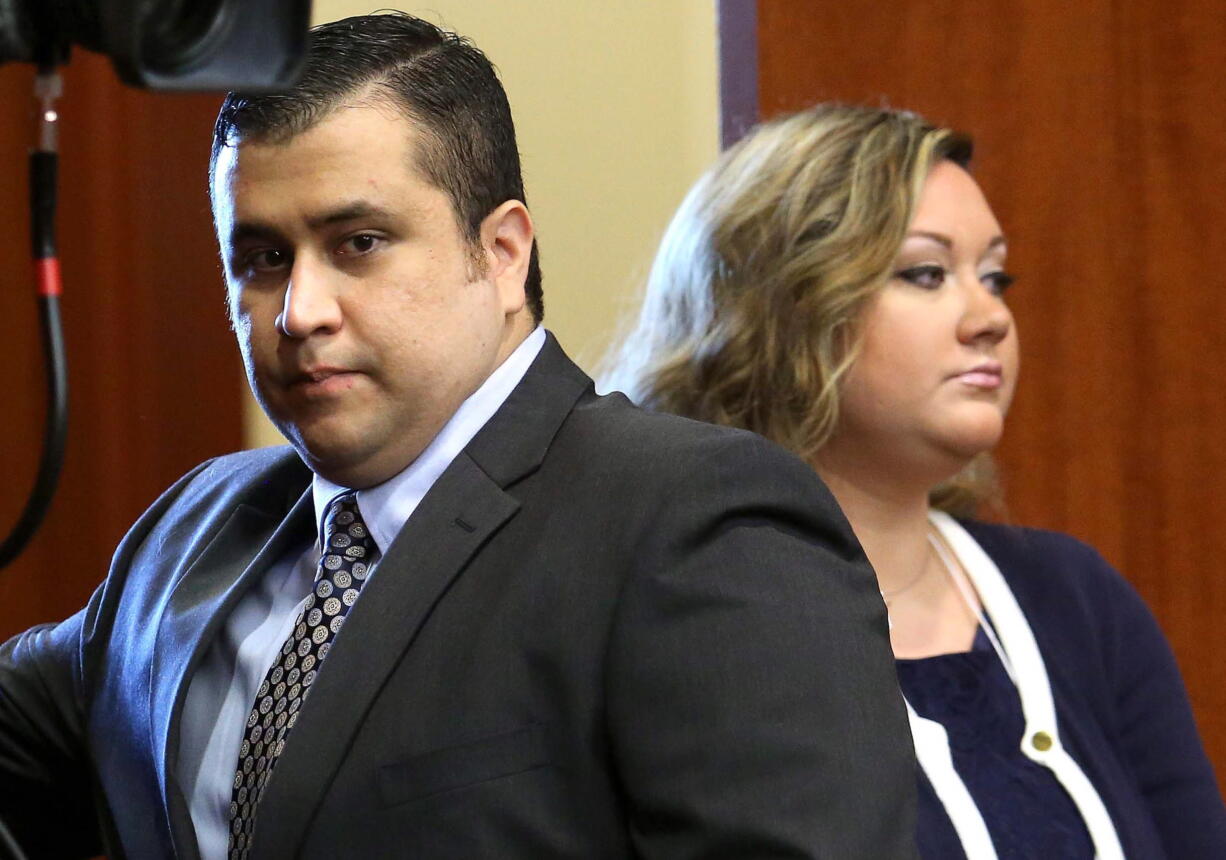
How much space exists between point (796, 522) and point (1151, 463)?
1.49 m

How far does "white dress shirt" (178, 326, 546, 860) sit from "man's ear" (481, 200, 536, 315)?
4 cm

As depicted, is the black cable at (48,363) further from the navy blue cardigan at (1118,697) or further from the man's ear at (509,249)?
the navy blue cardigan at (1118,697)

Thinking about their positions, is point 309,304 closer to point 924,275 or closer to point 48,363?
point 48,363

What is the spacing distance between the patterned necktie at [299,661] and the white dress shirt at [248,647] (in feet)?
0.06

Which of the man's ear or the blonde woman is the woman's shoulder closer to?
the blonde woman

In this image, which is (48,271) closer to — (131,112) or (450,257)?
(450,257)

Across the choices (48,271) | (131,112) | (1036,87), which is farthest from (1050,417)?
(48,271)

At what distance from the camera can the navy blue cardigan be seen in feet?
5.24

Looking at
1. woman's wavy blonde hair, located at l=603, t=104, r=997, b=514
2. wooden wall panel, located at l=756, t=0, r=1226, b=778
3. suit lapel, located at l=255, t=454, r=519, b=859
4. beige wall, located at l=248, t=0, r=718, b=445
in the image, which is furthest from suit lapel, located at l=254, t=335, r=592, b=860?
wooden wall panel, located at l=756, t=0, r=1226, b=778

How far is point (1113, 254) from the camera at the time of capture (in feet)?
7.54

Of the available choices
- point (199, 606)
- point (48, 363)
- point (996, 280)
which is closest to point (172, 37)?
point (48, 363)

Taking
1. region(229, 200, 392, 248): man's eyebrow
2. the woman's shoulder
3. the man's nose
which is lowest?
the woman's shoulder

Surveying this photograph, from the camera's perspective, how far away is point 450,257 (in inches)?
44.4

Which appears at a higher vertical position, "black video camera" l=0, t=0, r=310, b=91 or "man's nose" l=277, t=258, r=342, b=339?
"black video camera" l=0, t=0, r=310, b=91
